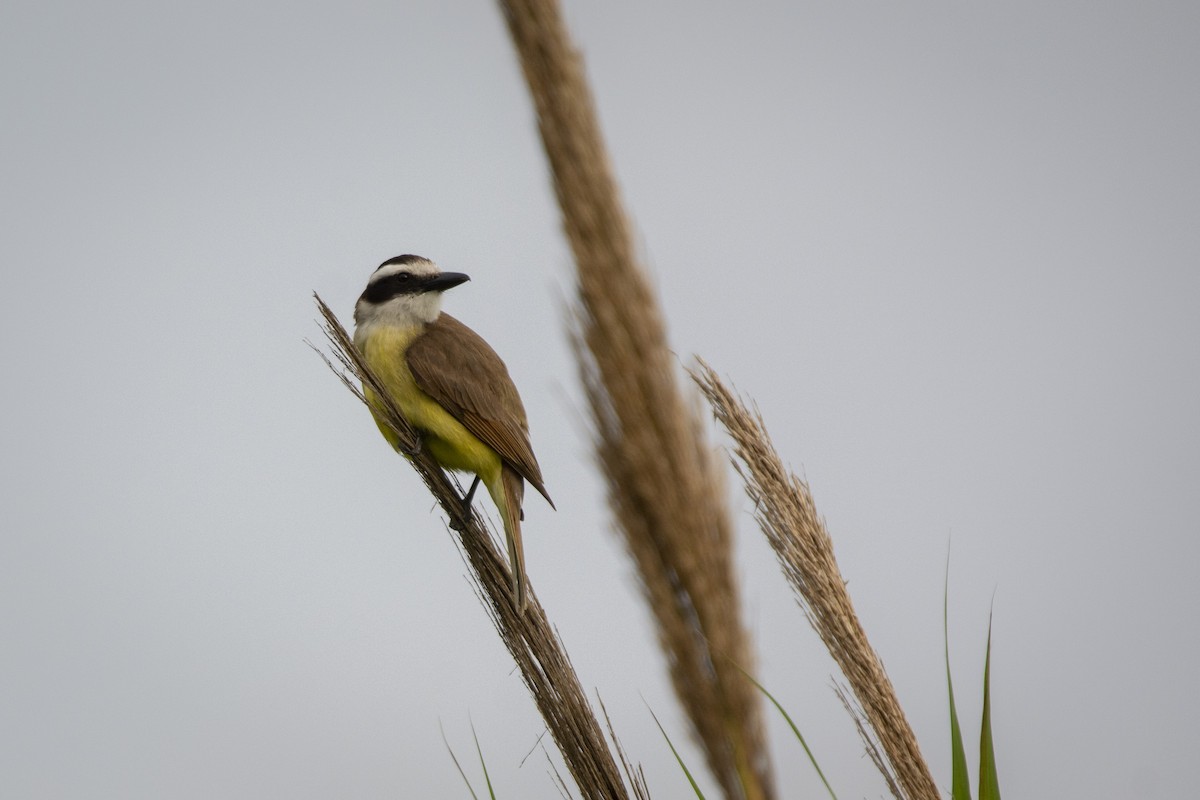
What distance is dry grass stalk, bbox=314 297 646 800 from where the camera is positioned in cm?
200

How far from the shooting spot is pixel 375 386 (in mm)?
3283

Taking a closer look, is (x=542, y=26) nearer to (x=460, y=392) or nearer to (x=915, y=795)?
(x=915, y=795)

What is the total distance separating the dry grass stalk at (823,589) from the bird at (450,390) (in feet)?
6.67

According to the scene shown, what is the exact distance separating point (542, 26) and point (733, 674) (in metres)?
0.71

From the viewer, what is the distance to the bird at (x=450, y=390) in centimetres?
467

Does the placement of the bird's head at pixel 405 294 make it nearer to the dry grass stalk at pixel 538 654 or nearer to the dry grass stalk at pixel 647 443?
the dry grass stalk at pixel 538 654

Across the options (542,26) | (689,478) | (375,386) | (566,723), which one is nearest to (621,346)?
(689,478)

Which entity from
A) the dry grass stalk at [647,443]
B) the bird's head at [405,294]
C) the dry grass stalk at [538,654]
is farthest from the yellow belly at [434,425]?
the dry grass stalk at [647,443]

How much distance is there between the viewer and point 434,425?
4754 mm

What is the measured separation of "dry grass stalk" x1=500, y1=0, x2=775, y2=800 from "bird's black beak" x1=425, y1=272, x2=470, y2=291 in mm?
3808

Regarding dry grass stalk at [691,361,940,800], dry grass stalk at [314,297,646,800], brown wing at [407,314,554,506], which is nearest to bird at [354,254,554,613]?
brown wing at [407,314,554,506]

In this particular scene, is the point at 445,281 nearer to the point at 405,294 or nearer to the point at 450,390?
the point at 405,294

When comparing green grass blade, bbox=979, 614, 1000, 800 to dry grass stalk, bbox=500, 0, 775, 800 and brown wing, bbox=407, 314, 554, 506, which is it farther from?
brown wing, bbox=407, 314, 554, 506

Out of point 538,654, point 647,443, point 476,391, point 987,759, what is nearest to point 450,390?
point 476,391
